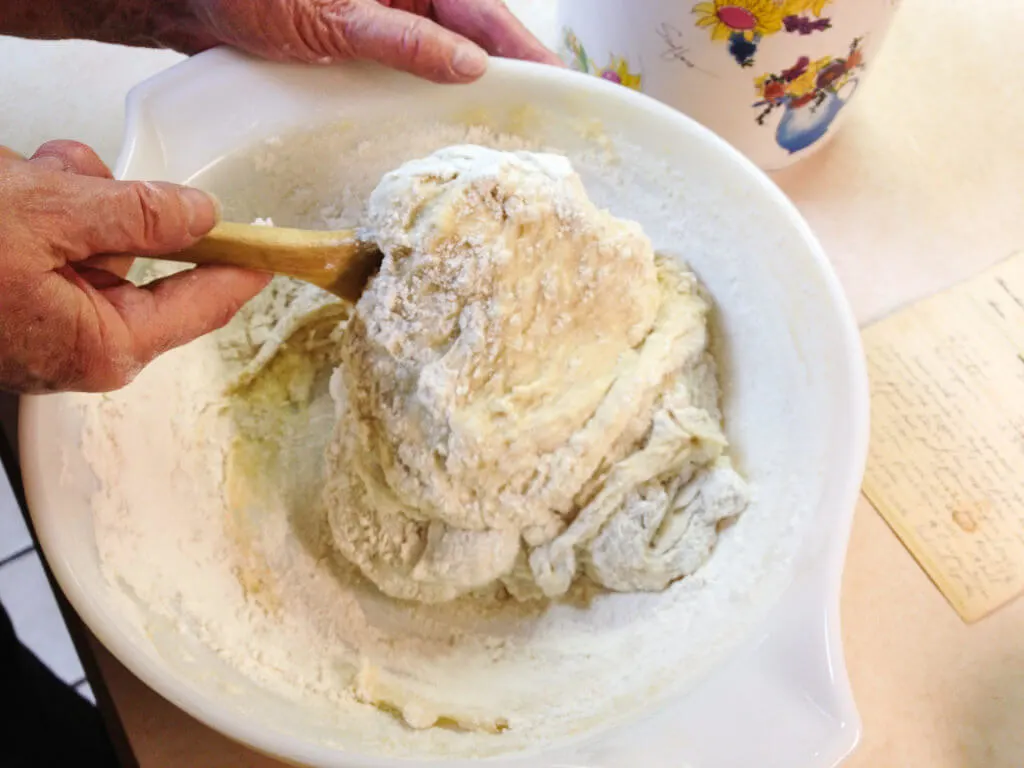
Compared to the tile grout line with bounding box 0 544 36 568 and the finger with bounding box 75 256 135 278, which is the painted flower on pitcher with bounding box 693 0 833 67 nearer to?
the finger with bounding box 75 256 135 278

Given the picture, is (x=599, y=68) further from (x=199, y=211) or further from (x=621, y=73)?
(x=199, y=211)

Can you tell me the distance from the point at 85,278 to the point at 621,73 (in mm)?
603

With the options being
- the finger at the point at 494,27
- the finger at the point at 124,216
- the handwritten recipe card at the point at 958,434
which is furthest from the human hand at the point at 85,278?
the handwritten recipe card at the point at 958,434

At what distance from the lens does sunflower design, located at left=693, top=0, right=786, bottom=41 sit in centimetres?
76

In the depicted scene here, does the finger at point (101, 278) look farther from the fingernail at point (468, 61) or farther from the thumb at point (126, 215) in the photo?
the fingernail at point (468, 61)

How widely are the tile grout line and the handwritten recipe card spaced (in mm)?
1405

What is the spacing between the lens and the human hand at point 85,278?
54 cm

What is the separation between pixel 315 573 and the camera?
0.78 meters

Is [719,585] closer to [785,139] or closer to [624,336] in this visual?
[624,336]

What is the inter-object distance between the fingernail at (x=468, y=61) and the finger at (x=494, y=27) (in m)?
0.10

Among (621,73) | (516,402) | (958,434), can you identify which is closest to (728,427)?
(516,402)

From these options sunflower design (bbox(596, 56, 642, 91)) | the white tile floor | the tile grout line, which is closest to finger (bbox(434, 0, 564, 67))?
sunflower design (bbox(596, 56, 642, 91))

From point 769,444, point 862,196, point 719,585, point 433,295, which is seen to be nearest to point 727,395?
point 769,444

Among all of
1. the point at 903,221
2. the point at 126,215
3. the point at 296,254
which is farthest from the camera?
the point at 903,221
